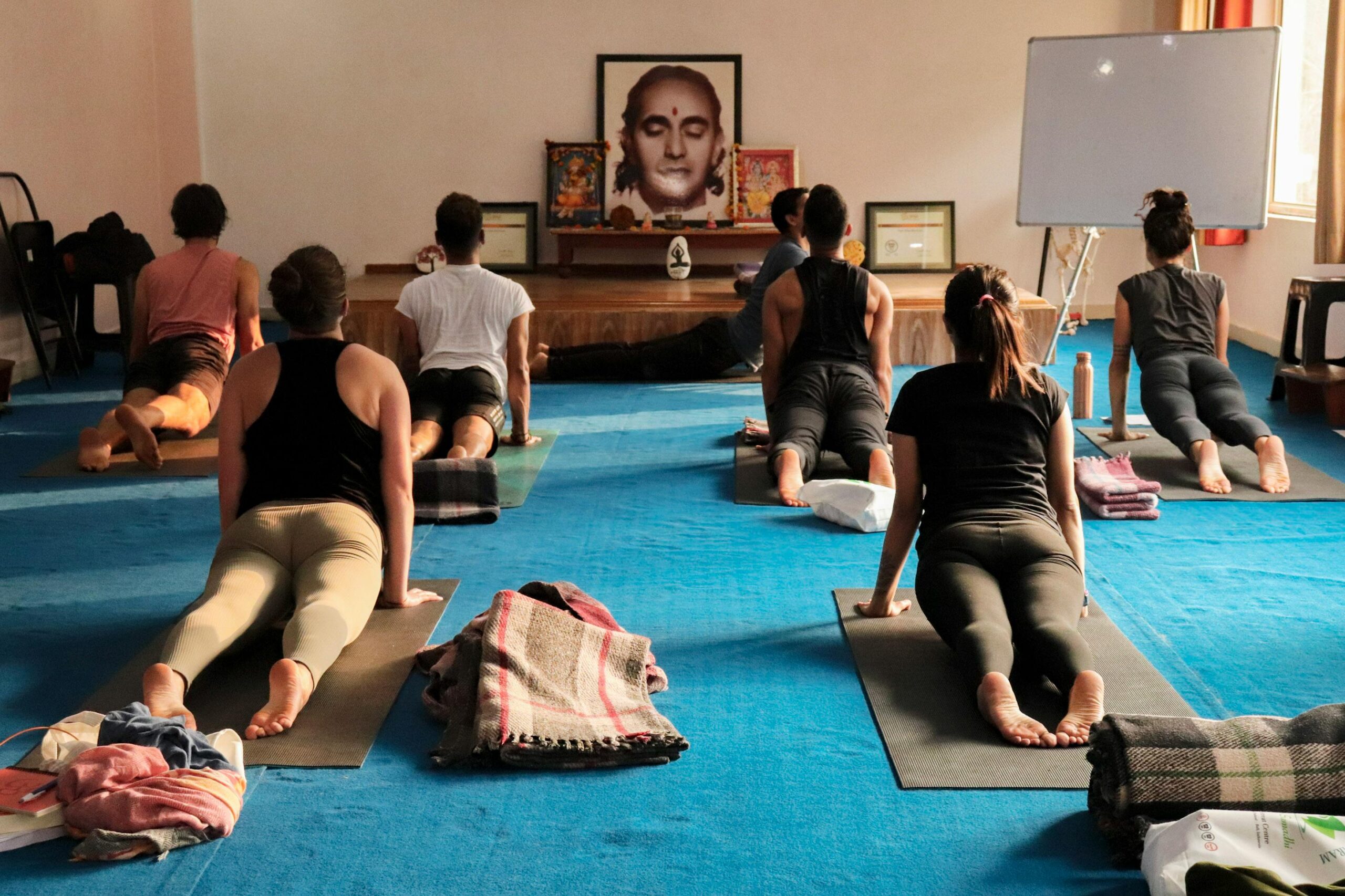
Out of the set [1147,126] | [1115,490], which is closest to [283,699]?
[1115,490]

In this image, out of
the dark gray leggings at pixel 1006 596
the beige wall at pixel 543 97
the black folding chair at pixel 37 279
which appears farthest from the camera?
the beige wall at pixel 543 97

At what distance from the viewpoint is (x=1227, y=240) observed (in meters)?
7.30

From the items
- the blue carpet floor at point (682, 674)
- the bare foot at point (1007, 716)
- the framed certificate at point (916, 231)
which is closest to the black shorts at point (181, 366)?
the blue carpet floor at point (682, 674)

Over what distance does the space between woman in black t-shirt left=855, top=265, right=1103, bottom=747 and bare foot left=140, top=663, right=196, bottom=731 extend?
4.80 feet

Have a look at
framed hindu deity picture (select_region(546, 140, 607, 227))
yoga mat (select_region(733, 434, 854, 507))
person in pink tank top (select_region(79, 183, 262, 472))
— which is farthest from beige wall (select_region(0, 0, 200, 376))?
yoga mat (select_region(733, 434, 854, 507))

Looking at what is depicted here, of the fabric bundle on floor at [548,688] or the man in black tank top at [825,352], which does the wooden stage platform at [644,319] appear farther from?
the fabric bundle on floor at [548,688]

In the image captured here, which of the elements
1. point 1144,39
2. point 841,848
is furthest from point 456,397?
point 1144,39

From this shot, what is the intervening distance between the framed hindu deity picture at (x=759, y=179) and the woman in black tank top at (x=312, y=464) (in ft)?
17.9

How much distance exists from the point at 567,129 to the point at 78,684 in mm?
6076

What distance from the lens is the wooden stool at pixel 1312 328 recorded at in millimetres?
5395

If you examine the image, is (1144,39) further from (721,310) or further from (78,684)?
(78,684)

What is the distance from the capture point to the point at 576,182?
324 inches

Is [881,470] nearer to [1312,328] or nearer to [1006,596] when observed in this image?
[1006,596]

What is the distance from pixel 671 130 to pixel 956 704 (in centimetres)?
618
